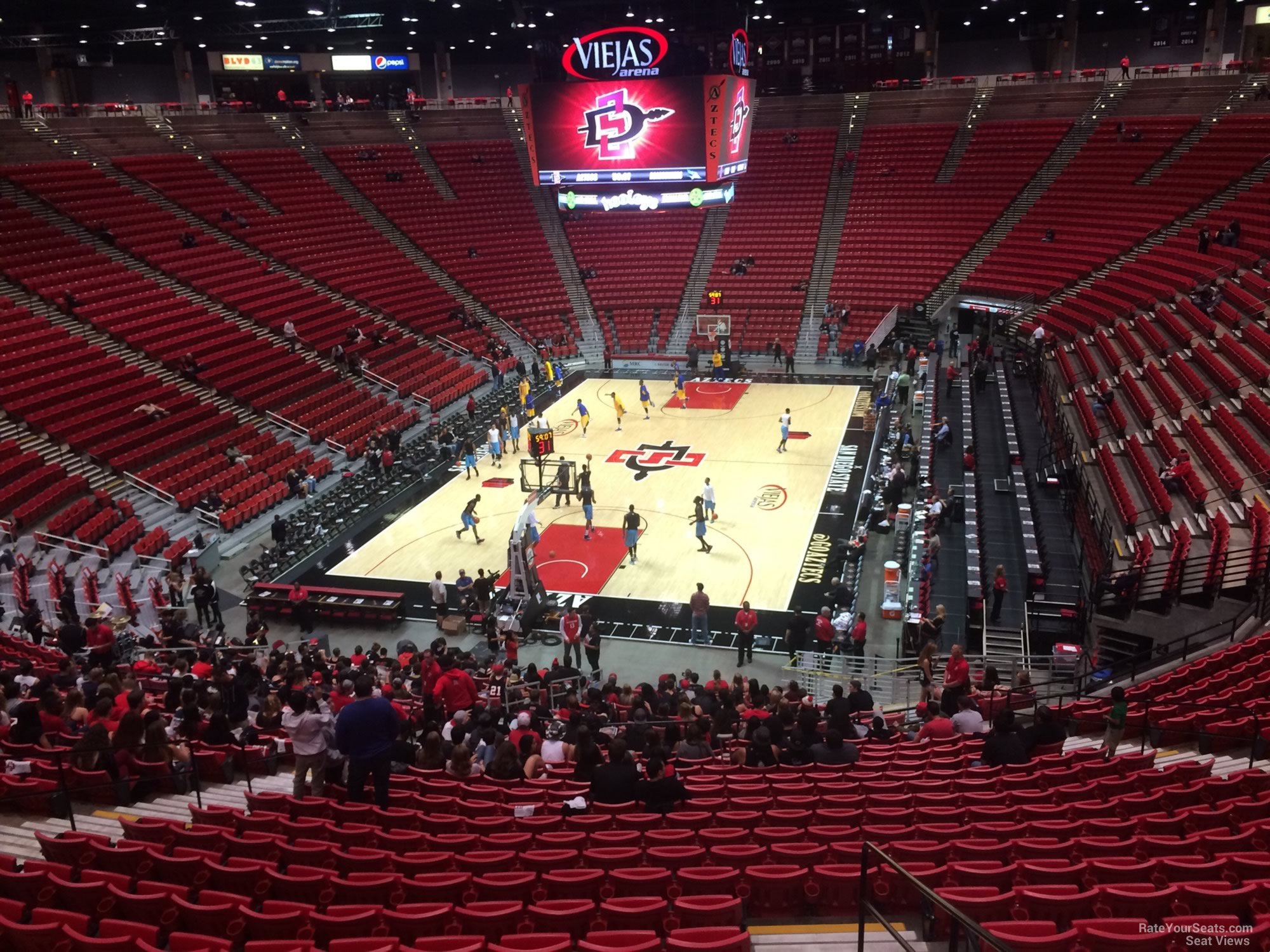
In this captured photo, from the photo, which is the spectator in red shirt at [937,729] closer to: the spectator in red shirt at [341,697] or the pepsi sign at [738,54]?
the spectator in red shirt at [341,697]

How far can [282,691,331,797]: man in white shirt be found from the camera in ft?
26.2

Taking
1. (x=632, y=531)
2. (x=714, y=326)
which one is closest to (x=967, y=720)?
(x=632, y=531)

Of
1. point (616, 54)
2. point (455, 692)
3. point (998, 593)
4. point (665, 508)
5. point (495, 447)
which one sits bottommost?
point (665, 508)

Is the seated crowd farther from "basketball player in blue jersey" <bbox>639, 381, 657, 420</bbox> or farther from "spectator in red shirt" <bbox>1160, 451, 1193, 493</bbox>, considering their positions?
"basketball player in blue jersey" <bbox>639, 381, 657, 420</bbox>

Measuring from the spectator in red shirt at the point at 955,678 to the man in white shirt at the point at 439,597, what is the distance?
9.62m

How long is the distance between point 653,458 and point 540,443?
4.91 meters

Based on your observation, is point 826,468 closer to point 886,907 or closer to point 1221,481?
point 1221,481

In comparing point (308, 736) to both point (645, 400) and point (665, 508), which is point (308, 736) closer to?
point (665, 508)

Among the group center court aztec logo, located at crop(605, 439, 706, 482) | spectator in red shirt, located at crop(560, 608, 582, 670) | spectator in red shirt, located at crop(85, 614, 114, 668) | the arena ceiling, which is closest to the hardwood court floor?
center court aztec logo, located at crop(605, 439, 706, 482)

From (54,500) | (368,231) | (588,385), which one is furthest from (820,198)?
(54,500)

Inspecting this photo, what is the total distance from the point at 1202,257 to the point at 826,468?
14211mm

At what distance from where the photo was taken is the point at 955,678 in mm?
13094

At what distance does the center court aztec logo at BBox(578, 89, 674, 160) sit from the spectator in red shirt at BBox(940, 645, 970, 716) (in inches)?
876

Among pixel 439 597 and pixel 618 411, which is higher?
pixel 618 411
